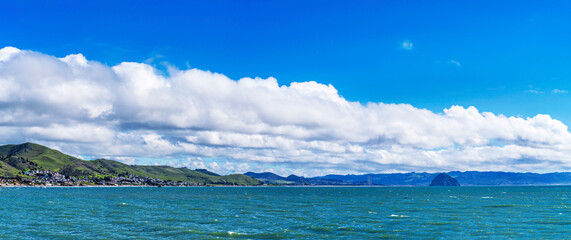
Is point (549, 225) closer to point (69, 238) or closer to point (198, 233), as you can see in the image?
point (198, 233)

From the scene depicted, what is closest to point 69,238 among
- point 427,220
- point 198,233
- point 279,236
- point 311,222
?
point 198,233

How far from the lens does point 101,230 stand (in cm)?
6650

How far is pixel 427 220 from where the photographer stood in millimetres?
85625

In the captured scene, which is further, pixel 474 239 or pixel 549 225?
pixel 549 225

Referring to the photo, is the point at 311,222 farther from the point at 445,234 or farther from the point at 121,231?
the point at 121,231

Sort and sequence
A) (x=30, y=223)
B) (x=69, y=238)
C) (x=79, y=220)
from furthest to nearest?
(x=79, y=220) < (x=30, y=223) < (x=69, y=238)

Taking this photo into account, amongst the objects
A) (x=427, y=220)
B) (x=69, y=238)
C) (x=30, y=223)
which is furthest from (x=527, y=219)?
(x=30, y=223)

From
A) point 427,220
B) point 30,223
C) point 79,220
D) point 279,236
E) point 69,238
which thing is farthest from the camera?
point 427,220

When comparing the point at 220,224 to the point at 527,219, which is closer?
the point at 220,224

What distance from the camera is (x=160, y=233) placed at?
64188 millimetres

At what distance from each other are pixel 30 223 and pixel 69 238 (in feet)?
74.2

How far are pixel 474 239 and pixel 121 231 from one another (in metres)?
53.5

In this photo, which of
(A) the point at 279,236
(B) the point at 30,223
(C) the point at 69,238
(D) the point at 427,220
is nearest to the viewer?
(C) the point at 69,238

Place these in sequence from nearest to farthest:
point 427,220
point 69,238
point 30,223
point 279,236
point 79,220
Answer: point 69,238 < point 279,236 < point 30,223 < point 79,220 < point 427,220
